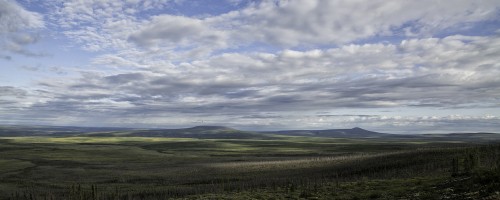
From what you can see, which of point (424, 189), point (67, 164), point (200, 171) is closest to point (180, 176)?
point (200, 171)

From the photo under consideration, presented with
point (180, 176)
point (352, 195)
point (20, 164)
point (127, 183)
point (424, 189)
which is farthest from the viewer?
point (20, 164)

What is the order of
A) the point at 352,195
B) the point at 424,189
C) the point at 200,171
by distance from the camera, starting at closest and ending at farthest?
the point at 424,189 → the point at 352,195 → the point at 200,171

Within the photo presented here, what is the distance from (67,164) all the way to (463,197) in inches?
5492

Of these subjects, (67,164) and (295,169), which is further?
(67,164)

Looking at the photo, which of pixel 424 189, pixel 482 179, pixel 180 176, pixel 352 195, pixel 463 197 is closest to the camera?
pixel 463 197

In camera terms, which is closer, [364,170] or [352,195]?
[352,195]

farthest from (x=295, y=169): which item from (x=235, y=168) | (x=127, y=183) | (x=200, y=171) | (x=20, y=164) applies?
(x=20, y=164)

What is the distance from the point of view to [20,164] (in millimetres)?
137750

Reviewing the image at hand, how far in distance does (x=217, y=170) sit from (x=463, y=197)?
96737mm

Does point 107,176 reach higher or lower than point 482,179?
lower

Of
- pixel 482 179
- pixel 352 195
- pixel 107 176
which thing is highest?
pixel 482 179

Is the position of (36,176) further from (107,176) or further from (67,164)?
(67,164)

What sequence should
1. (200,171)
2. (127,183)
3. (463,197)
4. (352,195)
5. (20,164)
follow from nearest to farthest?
(463,197) < (352,195) < (127,183) < (200,171) < (20,164)

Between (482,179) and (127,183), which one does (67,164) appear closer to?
(127,183)
